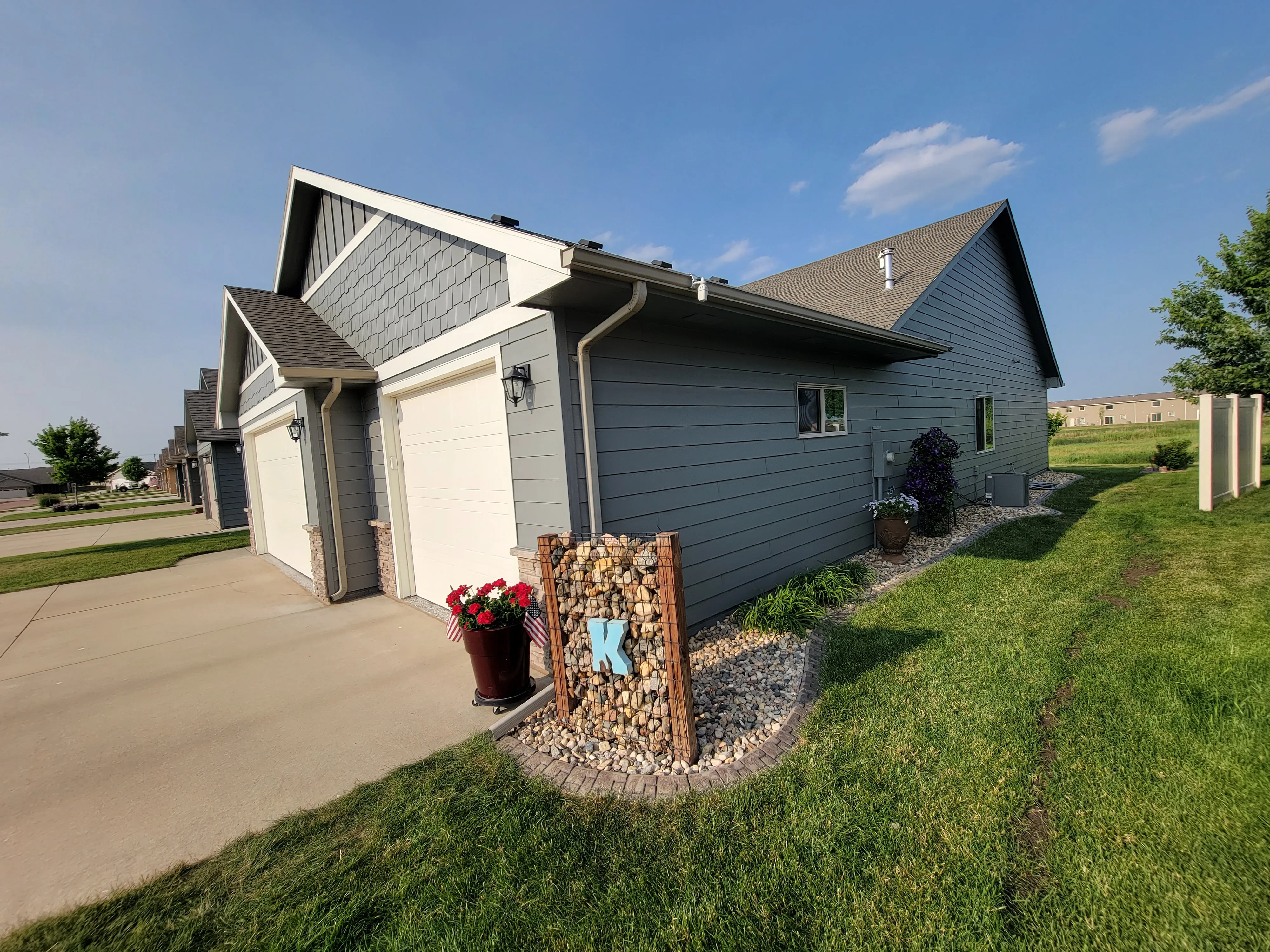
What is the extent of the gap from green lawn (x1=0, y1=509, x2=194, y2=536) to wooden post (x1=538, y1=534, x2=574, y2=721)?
24019 millimetres

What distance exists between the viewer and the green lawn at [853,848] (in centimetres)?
180

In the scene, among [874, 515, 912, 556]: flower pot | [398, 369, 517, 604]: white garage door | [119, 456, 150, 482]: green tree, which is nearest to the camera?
[398, 369, 517, 604]: white garage door

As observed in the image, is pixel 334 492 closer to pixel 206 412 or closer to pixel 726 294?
pixel 726 294

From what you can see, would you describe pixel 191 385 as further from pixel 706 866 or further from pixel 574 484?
pixel 706 866

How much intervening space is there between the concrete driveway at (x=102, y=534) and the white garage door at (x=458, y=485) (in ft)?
41.2

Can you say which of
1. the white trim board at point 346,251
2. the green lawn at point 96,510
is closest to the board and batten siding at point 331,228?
the white trim board at point 346,251

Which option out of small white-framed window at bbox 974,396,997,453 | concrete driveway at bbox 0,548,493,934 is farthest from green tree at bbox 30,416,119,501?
small white-framed window at bbox 974,396,997,453

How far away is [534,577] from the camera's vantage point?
4.04 m

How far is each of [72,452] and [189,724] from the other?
110 feet

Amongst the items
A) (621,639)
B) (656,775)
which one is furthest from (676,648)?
(656,775)

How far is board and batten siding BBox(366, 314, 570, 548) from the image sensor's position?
12.2 feet

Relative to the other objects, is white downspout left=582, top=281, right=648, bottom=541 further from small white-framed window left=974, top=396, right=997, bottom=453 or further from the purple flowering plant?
small white-framed window left=974, top=396, right=997, bottom=453

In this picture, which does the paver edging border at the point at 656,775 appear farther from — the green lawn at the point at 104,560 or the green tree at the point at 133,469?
the green tree at the point at 133,469

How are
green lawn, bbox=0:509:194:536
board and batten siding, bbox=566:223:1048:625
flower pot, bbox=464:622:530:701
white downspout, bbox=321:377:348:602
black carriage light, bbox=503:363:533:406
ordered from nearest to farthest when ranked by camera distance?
flower pot, bbox=464:622:530:701, black carriage light, bbox=503:363:533:406, board and batten siding, bbox=566:223:1048:625, white downspout, bbox=321:377:348:602, green lawn, bbox=0:509:194:536
